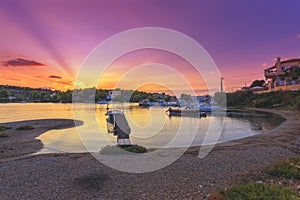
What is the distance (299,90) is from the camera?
42.7 m

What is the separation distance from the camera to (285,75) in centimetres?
5075

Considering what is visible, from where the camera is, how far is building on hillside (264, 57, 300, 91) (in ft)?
152

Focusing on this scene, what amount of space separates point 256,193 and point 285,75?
5569 cm

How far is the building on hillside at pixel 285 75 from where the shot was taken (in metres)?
46.2

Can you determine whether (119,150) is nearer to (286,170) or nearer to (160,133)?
(286,170)

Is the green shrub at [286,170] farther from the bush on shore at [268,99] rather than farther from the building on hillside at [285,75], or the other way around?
the building on hillside at [285,75]

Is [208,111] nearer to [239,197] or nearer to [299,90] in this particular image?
[299,90]

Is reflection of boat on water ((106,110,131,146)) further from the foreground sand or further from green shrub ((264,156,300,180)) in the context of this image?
green shrub ((264,156,300,180))

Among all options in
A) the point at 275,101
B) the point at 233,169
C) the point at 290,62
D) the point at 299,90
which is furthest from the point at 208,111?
the point at 233,169

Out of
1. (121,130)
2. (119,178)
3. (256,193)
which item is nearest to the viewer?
(256,193)

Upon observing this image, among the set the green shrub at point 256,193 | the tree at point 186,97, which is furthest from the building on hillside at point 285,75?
the tree at point 186,97

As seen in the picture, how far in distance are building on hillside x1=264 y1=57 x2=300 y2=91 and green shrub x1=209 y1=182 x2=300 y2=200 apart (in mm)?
47963

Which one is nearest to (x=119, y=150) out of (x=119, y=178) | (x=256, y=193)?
(x=119, y=178)

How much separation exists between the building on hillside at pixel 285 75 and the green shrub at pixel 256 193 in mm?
47963
